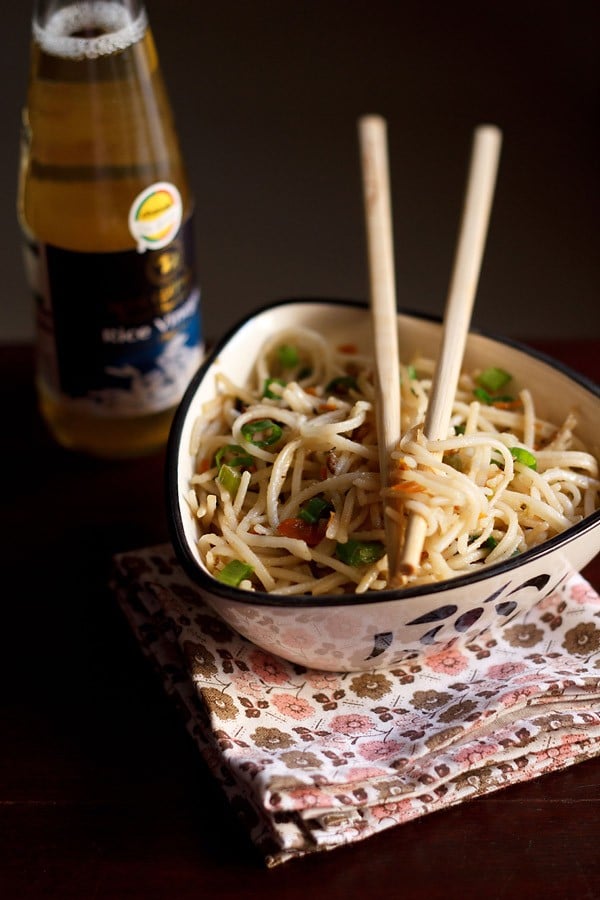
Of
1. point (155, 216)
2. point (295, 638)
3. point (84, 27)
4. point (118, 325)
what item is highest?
point (84, 27)

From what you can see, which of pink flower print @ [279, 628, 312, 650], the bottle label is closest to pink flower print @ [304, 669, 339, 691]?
pink flower print @ [279, 628, 312, 650]

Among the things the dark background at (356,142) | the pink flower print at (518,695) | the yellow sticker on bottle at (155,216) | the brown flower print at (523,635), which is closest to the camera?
the pink flower print at (518,695)

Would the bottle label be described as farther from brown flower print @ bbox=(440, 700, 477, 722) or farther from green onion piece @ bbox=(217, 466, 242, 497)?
brown flower print @ bbox=(440, 700, 477, 722)

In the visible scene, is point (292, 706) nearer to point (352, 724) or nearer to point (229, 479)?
point (352, 724)

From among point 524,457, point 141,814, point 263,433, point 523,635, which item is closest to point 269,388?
point 263,433

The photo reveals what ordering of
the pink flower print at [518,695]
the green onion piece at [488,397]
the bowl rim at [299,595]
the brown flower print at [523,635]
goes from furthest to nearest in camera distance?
the green onion piece at [488,397] < the brown flower print at [523,635] < the pink flower print at [518,695] < the bowl rim at [299,595]

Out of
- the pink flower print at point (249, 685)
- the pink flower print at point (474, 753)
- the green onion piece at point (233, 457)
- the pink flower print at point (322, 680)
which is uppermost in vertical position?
the green onion piece at point (233, 457)

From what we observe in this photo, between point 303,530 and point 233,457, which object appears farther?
point 233,457

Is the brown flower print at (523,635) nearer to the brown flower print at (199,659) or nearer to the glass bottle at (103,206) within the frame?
the brown flower print at (199,659)

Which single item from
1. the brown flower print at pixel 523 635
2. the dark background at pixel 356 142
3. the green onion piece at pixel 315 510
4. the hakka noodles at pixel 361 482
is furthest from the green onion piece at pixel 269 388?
the dark background at pixel 356 142
